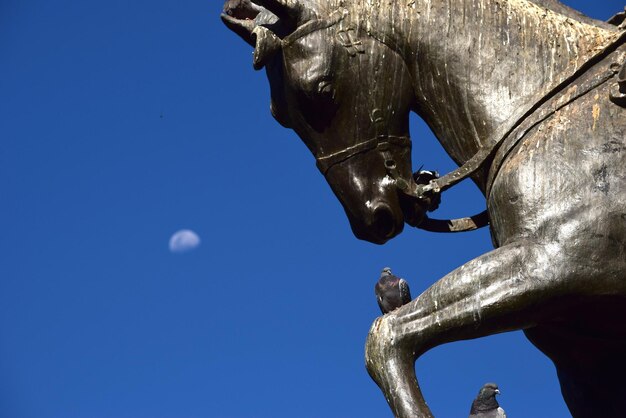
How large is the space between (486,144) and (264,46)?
1.13 m

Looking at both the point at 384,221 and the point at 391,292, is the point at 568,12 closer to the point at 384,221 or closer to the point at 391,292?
the point at 384,221

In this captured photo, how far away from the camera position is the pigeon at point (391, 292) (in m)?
7.84

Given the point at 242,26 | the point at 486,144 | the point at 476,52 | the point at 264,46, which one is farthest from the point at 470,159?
the point at 242,26

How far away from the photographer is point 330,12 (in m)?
7.20

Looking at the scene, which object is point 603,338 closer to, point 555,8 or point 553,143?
point 553,143

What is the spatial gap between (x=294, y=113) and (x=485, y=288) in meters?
1.45

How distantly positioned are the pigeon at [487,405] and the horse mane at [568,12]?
2245 millimetres

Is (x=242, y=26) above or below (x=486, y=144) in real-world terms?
above

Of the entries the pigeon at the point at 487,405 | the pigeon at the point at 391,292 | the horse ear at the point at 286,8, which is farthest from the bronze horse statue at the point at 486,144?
the pigeon at the point at 487,405

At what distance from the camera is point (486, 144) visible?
686 centimetres

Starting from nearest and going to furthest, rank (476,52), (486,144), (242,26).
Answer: (486,144), (476,52), (242,26)

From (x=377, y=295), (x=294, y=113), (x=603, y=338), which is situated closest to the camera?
(x=603, y=338)

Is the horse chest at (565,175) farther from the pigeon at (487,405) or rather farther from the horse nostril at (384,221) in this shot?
the pigeon at (487,405)

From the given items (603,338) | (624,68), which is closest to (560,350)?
(603,338)
